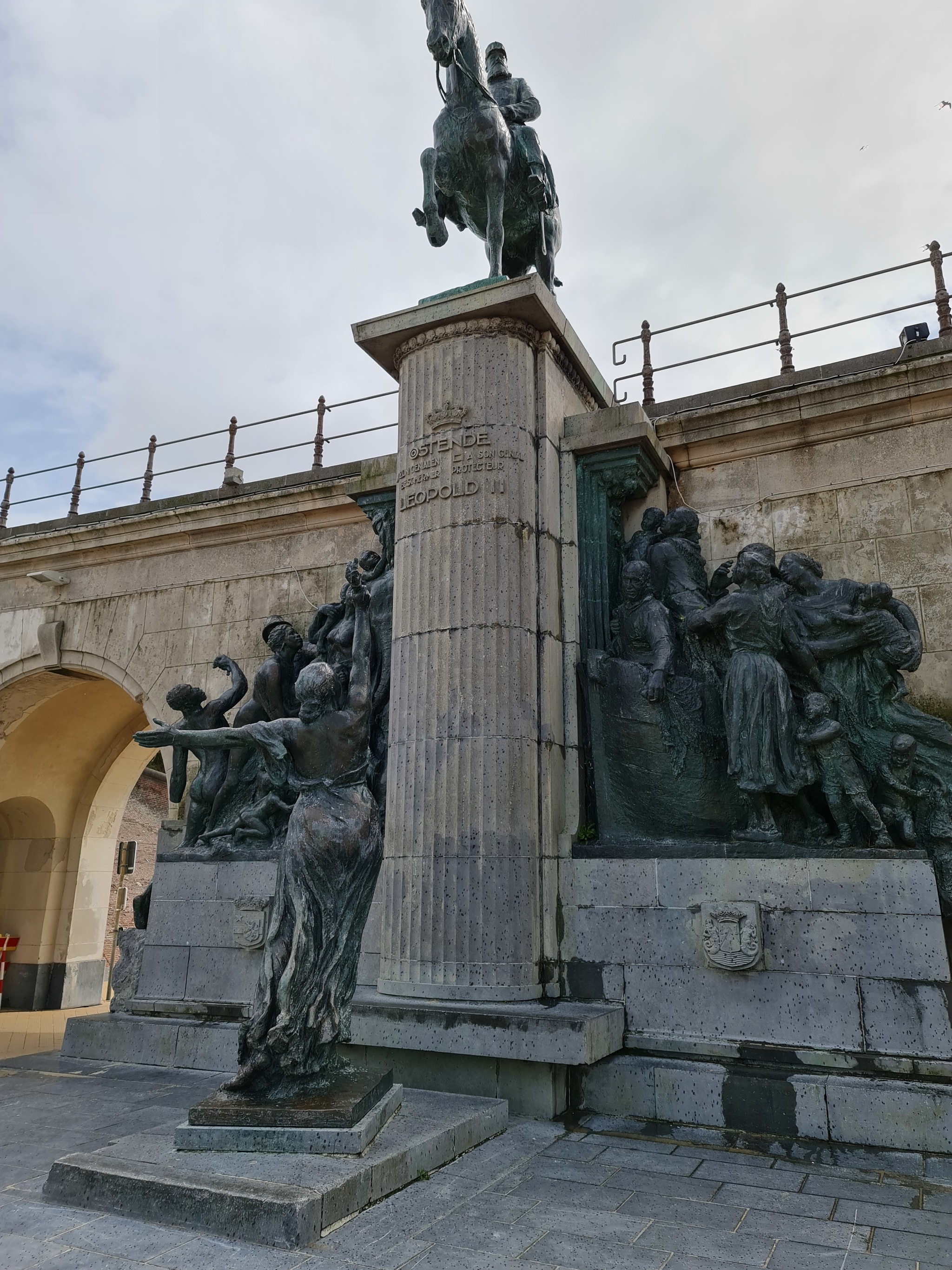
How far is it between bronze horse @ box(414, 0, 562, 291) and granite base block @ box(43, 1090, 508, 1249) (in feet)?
21.9

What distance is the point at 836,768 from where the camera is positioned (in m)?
6.23

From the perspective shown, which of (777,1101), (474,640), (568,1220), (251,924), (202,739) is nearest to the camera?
(568,1220)

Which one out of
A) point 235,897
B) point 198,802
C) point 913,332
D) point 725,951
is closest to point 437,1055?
point 725,951

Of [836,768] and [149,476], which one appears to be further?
[149,476]

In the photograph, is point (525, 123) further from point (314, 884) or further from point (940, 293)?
point (314, 884)

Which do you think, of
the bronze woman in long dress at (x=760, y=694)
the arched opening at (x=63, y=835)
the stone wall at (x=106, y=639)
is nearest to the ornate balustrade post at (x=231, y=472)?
the stone wall at (x=106, y=639)

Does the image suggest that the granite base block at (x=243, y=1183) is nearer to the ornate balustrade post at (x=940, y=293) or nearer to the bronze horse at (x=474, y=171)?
A: the bronze horse at (x=474, y=171)

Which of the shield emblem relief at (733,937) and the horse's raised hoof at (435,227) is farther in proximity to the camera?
the horse's raised hoof at (435,227)

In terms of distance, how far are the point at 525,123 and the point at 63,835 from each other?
1338 cm

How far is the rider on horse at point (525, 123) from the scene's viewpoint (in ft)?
27.8

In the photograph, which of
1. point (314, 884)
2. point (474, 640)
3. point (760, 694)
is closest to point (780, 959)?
point (760, 694)

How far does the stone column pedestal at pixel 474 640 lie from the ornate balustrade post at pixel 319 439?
3926 millimetres

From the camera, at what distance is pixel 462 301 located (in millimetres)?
7691

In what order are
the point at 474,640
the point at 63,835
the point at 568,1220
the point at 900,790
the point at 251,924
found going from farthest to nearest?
the point at 63,835 → the point at 251,924 → the point at 474,640 → the point at 900,790 → the point at 568,1220
